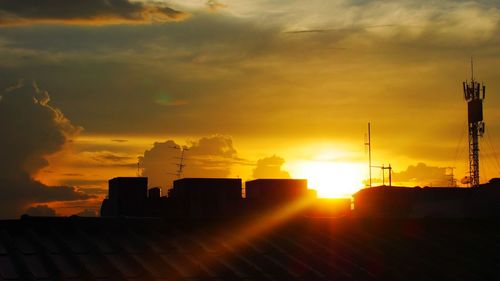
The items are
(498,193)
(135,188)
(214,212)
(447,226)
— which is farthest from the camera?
(498,193)

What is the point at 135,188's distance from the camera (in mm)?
44781

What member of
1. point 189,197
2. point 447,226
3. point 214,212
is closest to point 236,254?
point 447,226

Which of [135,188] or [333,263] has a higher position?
[135,188]

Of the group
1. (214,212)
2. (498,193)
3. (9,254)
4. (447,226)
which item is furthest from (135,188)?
(498,193)

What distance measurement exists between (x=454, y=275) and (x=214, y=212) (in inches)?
1005

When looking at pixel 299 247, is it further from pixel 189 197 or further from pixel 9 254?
pixel 189 197

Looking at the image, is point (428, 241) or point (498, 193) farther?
point (498, 193)

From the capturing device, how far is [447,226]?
31828mm

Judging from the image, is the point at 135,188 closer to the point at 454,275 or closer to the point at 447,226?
the point at 447,226

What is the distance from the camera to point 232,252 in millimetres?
25094

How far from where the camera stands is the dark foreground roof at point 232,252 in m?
22.5

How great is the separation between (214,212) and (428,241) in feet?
73.3

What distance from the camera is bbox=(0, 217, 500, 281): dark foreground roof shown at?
22.5 metres

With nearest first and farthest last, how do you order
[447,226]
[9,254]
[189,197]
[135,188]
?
[9,254] < [447,226] < [135,188] < [189,197]
